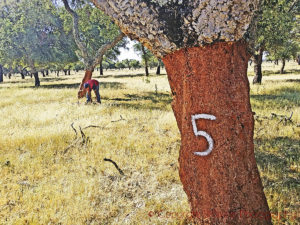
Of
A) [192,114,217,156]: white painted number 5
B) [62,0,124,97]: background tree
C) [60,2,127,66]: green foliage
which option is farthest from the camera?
[60,2,127,66]: green foliage

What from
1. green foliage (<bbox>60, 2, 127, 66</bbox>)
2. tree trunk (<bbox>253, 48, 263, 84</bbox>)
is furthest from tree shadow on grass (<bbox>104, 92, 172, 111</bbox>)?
tree trunk (<bbox>253, 48, 263, 84</bbox>)

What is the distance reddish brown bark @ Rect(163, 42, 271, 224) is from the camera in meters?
2.03

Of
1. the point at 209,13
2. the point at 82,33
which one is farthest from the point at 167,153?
the point at 82,33

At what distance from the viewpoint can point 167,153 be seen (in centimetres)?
482

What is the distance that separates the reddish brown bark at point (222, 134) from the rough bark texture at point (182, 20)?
0.12 m

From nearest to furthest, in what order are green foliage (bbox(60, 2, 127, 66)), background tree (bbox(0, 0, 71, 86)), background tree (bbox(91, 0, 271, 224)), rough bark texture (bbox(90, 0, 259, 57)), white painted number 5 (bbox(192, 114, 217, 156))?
rough bark texture (bbox(90, 0, 259, 57)) → background tree (bbox(91, 0, 271, 224)) → white painted number 5 (bbox(192, 114, 217, 156)) → green foliage (bbox(60, 2, 127, 66)) → background tree (bbox(0, 0, 71, 86))

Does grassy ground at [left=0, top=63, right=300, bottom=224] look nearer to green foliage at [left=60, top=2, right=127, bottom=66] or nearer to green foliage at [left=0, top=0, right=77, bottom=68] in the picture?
green foliage at [left=60, top=2, right=127, bottom=66]

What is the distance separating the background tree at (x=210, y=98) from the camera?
6.41ft

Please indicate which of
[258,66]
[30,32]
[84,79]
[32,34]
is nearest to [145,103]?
[84,79]

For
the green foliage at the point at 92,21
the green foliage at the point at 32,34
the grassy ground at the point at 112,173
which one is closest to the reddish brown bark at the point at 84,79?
the green foliage at the point at 92,21

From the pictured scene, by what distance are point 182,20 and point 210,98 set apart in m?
0.73

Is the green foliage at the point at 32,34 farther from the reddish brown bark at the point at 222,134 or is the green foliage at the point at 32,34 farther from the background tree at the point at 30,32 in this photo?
the reddish brown bark at the point at 222,134

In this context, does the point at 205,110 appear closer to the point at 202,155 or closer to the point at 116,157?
the point at 202,155

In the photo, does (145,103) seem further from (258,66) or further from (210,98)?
(258,66)
